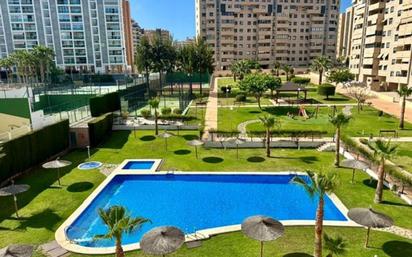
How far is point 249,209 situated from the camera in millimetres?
18812

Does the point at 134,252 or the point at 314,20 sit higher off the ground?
the point at 314,20

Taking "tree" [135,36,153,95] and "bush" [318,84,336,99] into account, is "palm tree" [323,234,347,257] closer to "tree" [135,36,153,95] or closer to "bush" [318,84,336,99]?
"bush" [318,84,336,99]

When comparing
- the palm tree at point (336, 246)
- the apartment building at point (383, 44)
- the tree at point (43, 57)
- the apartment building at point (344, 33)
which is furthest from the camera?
the apartment building at point (344, 33)

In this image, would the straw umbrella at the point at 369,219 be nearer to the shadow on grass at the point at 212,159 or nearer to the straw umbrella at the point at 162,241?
the straw umbrella at the point at 162,241

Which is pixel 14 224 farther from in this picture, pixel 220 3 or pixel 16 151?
pixel 220 3

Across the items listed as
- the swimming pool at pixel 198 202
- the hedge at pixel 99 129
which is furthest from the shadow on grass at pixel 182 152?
the hedge at pixel 99 129

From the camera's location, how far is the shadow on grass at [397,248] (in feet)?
44.3

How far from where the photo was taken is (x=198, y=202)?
65.6 feet

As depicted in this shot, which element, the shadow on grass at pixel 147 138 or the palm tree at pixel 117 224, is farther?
the shadow on grass at pixel 147 138

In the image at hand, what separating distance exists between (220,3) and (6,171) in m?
116

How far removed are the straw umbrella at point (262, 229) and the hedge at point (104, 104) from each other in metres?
28.4

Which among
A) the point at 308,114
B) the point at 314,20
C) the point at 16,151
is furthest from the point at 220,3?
the point at 16,151

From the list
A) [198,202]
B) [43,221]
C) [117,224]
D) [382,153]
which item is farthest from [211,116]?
[117,224]

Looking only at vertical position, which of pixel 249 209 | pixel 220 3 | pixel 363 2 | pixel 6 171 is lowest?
pixel 249 209
